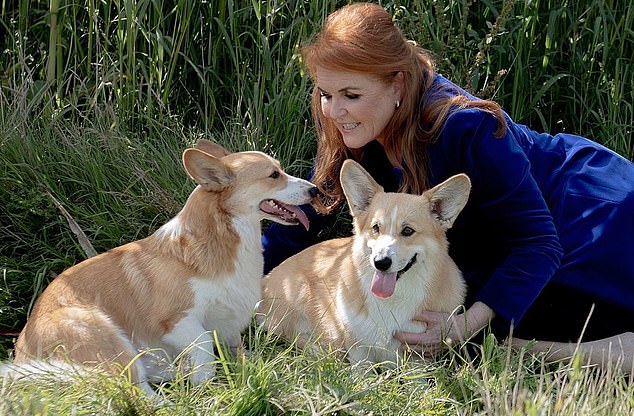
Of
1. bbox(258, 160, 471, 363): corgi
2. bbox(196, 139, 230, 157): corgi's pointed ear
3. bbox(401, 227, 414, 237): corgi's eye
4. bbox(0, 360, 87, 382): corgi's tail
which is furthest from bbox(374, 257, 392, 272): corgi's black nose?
bbox(0, 360, 87, 382): corgi's tail

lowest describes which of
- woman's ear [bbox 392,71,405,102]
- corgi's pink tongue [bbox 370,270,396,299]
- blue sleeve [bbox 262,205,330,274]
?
blue sleeve [bbox 262,205,330,274]

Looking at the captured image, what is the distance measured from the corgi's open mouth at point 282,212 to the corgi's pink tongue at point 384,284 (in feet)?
1.53

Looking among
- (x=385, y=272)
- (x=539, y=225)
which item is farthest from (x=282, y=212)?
(x=539, y=225)

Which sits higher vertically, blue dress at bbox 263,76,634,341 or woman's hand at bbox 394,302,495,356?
blue dress at bbox 263,76,634,341

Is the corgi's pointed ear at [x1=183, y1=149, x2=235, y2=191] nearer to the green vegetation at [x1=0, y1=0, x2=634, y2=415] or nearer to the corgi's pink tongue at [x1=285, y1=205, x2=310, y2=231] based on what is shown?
the corgi's pink tongue at [x1=285, y1=205, x2=310, y2=231]

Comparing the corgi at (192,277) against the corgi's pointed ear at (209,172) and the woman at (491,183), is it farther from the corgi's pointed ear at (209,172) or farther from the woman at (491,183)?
the woman at (491,183)

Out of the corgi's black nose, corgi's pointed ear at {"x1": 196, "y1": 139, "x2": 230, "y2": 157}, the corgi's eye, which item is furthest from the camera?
corgi's pointed ear at {"x1": 196, "y1": 139, "x2": 230, "y2": 157}

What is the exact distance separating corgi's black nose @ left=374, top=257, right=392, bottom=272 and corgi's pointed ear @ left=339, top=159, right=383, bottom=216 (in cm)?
33

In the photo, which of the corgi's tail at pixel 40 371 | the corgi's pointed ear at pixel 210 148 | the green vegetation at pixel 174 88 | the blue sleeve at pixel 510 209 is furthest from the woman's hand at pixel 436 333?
the green vegetation at pixel 174 88

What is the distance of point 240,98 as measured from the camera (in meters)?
5.03

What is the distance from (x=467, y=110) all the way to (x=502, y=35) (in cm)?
147

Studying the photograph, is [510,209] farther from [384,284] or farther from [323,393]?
[323,393]

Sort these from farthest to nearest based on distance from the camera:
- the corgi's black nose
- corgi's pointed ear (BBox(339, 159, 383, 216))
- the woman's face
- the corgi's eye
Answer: the woman's face < corgi's pointed ear (BBox(339, 159, 383, 216)) < the corgi's eye < the corgi's black nose

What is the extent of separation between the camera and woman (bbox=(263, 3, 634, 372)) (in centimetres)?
372
